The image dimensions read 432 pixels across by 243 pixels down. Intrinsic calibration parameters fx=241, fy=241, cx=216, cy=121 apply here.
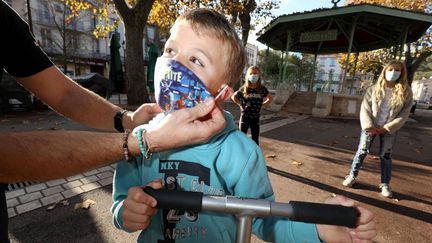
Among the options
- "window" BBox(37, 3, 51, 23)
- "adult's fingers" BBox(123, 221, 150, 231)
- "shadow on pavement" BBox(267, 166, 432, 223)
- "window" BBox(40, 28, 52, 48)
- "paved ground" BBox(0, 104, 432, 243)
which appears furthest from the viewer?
"window" BBox(40, 28, 52, 48)

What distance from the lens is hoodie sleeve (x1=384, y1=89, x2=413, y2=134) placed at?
3.78 m

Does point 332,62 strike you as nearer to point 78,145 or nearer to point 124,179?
point 124,179

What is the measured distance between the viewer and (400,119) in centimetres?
379

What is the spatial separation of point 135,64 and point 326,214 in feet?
36.7

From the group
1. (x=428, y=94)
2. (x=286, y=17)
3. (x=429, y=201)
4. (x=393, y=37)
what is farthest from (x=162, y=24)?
(x=428, y=94)

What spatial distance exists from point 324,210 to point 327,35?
1431 cm

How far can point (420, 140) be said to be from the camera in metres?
8.62

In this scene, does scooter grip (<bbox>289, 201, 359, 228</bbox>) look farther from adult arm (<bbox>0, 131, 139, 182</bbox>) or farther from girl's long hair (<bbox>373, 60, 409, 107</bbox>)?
Answer: girl's long hair (<bbox>373, 60, 409, 107</bbox>)

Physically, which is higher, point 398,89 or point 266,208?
point 398,89

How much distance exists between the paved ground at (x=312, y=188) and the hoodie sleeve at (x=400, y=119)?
1135mm

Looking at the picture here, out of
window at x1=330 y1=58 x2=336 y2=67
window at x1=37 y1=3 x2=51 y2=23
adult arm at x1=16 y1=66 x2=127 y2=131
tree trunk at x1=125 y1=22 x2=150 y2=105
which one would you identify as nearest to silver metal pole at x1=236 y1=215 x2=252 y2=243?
adult arm at x1=16 y1=66 x2=127 y2=131

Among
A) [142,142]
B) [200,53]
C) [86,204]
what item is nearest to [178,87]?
[200,53]

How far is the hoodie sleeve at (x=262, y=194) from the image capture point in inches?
43.0

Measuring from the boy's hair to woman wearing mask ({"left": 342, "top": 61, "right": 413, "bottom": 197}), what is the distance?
11.7ft
